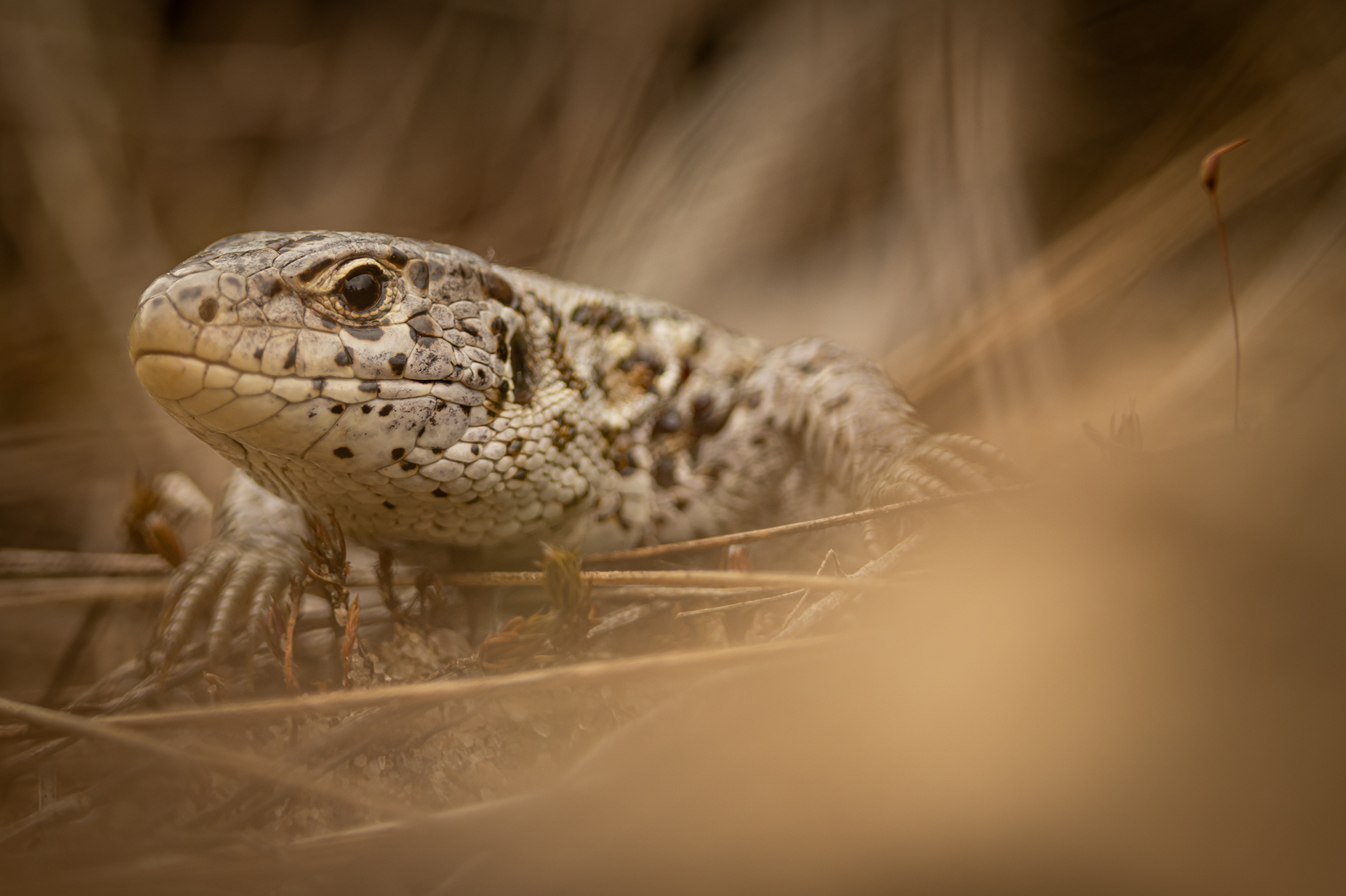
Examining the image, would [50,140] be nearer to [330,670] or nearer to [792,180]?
[792,180]

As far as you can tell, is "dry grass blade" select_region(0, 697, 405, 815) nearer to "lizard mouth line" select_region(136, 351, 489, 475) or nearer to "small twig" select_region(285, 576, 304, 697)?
"small twig" select_region(285, 576, 304, 697)

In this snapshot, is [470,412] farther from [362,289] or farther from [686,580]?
[686,580]

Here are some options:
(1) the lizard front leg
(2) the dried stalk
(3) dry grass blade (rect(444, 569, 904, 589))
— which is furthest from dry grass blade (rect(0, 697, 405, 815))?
(2) the dried stalk

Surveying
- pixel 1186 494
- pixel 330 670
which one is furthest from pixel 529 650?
pixel 1186 494

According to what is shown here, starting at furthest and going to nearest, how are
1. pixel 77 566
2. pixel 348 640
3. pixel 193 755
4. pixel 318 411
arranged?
1. pixel 77 566
2. pixel 318 411
3. pixel 348 640
4. pixel 193 755

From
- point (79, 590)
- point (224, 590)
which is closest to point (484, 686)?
point (224, 590)

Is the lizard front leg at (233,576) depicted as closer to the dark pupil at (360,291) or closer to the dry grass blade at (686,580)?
the dry grass blade at (686,580)

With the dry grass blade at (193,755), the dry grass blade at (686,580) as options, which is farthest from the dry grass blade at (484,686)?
the dry grass blade at (686,580)
